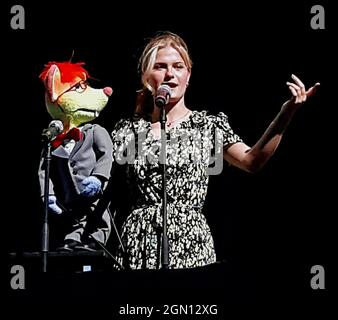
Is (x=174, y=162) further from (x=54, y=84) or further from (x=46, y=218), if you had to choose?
(x=54, y=84)

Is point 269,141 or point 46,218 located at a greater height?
point 269,141

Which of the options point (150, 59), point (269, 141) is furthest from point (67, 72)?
point (269, 141)

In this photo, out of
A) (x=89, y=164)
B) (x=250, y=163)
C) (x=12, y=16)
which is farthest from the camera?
(x=12, y=16)

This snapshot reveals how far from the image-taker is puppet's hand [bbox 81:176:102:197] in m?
2.60

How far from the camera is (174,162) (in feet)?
7.76

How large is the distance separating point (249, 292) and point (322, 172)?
4.66ft

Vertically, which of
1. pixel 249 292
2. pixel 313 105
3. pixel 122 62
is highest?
pixel 122 62

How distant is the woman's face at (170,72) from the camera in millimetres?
2422

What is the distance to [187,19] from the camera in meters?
3.09

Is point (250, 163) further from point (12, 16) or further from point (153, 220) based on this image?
point (12, 16)

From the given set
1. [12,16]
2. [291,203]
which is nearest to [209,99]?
[291,203]

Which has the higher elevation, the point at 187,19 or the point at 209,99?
the point at 187,19

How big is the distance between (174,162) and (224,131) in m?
0.18

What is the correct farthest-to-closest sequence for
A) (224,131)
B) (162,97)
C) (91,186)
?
(91,186) < (224,131) < (162,97)
